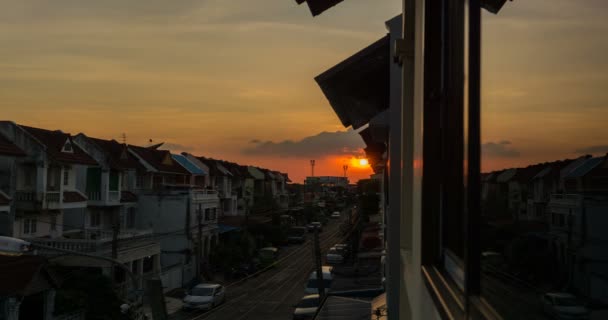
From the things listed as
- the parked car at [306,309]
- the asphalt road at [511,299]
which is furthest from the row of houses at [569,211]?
the parked car at [306,309]

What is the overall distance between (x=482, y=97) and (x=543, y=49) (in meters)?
0.25

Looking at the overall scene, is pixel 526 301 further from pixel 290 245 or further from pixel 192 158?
pixel 290 245

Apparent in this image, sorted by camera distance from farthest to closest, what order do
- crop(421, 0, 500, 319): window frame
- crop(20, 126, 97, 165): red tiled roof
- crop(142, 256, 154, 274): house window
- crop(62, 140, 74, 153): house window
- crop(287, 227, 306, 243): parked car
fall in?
crop(287, 227, 306, 243): parked car → crop(142, 256, 154, 274): house window → crop(62, 140, 74, 153): house window → crop(20, 126, 97, 165): red tiled roof → crop(421, 0, 500, 319): window frame

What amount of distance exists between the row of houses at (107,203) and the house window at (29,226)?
46 mm

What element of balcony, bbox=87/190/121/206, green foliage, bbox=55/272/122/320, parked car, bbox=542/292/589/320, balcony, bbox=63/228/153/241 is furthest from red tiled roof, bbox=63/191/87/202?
parked car, bbox=542/292/589/320

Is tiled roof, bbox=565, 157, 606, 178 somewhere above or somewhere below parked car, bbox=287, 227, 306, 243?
above

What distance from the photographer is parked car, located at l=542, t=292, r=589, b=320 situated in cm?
72

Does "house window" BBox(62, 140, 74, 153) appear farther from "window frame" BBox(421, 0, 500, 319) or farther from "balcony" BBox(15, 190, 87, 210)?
"window frame" BBox(421, 0, 500, 319)

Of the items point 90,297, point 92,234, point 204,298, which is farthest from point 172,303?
point 90,297

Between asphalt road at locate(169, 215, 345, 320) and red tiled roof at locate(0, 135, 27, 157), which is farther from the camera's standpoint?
asphalt road at locate(169, 215, 345, 320)

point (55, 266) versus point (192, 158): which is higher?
point (192, 158)

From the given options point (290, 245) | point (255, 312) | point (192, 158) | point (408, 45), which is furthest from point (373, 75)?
point (290, 245)

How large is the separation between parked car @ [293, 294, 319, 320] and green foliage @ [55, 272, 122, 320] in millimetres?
6968

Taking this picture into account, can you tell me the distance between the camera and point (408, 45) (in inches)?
118
